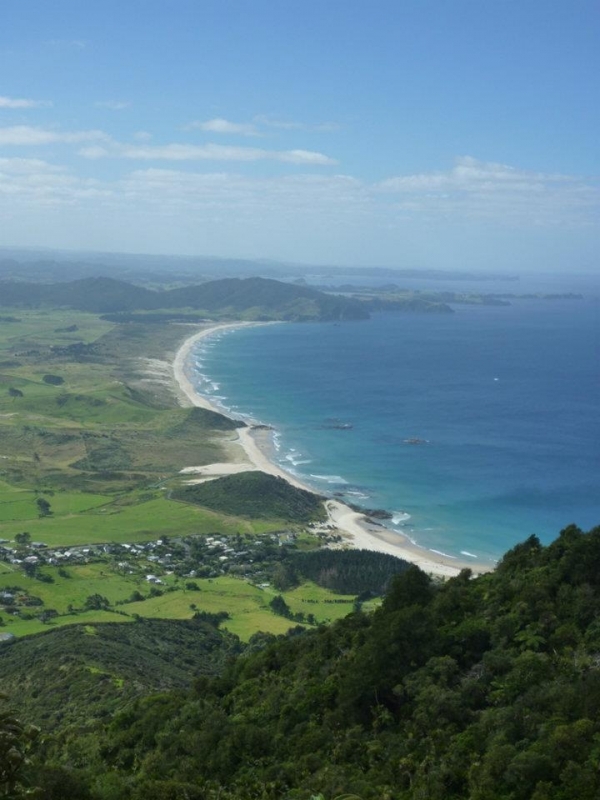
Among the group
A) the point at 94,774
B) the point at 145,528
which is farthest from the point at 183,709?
the point at 145,528

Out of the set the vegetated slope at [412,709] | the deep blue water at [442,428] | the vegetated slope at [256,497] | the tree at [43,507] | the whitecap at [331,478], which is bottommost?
the tree at [43,507]

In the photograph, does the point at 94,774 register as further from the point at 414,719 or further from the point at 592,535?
the point at 592,535

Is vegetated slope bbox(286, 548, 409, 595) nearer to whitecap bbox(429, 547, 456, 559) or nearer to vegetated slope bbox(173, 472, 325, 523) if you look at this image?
whitecap bbox(429, 547, 456, 559)

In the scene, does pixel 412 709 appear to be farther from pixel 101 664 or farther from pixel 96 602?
pixel 96 602

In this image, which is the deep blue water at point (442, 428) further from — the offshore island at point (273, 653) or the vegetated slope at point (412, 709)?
the vegetated slope at point (412, 709)

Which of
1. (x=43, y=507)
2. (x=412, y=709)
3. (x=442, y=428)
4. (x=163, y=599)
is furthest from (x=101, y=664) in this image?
(x=442, y=428)

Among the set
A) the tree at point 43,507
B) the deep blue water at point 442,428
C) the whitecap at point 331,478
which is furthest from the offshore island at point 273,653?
the deep blue water at point 442,428
